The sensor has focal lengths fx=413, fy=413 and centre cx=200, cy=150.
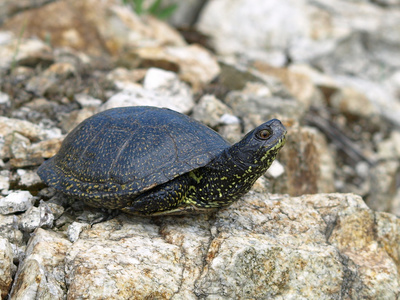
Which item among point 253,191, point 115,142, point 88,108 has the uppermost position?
point 115,142

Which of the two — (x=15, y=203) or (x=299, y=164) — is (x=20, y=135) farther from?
(x=299, y=164)

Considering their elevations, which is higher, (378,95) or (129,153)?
(129,153)

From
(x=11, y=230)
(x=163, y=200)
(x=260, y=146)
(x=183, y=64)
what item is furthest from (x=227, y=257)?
(x=183, y=64)

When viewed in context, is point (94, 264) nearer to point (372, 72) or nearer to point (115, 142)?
point (115, 142)

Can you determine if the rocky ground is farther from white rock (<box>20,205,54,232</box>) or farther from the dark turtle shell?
the dark turtle shell

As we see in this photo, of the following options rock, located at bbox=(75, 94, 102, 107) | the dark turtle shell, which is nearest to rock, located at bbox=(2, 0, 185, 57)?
rock, located at bbox=(75, 94, 102, 107)

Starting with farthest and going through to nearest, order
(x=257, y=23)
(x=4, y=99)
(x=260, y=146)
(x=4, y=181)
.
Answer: (x=257, y=23) < (x=4, y=99) < (x=4, y=181) < (x=260, y=146)

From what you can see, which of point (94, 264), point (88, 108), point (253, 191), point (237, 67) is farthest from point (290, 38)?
point (94, 264)
